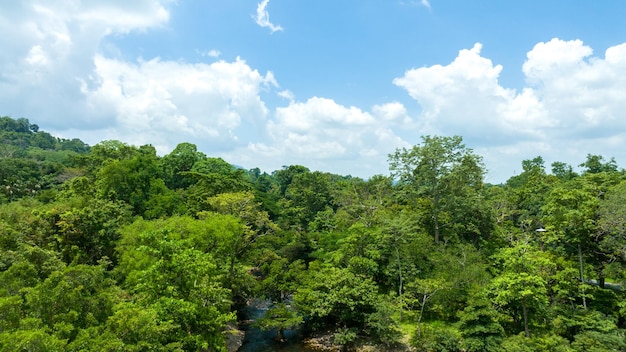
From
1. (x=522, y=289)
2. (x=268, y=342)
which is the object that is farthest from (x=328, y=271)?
(x=522, y=289)

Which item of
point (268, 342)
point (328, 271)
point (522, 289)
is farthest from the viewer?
point (328, 271)

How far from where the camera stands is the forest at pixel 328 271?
12805 millimetres

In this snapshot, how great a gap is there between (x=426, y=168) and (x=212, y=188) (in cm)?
2199

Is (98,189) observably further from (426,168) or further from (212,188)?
(426,168)

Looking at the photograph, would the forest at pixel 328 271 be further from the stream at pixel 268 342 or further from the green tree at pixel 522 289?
the stream at pixel 268 342

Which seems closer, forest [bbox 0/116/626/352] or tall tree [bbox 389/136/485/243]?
forest [bbox 0/116/626/352]

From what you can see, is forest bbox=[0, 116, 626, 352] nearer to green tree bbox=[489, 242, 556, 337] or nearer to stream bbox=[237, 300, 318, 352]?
green tree bbox=[489, 242, 556, 337]

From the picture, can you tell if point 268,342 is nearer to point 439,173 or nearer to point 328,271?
point 328,271

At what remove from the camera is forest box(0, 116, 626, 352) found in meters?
12.8

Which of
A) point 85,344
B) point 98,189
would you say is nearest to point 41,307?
point 85,344

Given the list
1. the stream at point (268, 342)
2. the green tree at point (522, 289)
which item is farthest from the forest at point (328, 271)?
the stream at point (268, 342)

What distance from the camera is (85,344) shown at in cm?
1048

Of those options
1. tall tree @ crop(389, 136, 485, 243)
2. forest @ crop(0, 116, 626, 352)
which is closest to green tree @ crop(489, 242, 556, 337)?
forest @ crop(0, 116, 626, 352)

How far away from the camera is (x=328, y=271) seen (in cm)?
2533
